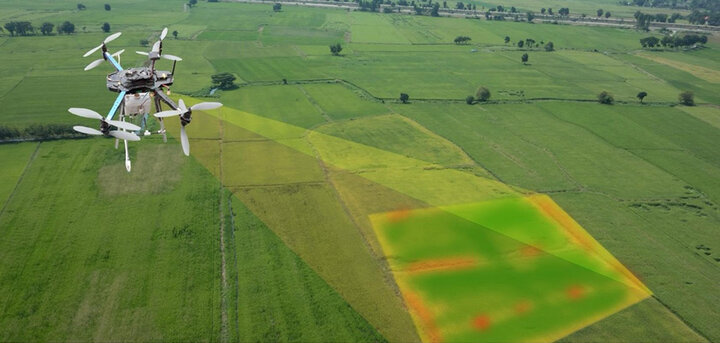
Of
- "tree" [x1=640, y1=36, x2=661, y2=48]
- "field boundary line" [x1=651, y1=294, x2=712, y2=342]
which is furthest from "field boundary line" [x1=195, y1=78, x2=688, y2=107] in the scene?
Answer: "field boundary line" [x1=651, y1=294, x2=712, y2=342]

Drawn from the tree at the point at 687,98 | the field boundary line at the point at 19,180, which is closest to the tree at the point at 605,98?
the tree at the point at 687,98

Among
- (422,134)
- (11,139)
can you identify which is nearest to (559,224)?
(422,134)

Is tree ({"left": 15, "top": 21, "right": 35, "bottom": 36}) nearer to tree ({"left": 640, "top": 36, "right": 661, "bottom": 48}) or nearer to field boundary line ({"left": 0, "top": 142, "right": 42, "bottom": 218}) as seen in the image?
field boundary line ({"left": 0, "top": 142, "right": 42, "bottom": 218})

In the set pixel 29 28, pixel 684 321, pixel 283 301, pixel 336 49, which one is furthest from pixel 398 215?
pixel 29 28

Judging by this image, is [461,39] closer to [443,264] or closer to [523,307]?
[443,264]

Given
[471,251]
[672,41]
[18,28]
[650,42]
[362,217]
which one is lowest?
[471,251]

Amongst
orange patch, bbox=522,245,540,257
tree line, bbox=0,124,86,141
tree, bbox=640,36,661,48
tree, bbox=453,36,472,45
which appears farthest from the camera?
tree, bbox=640,36,661,48
